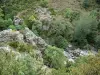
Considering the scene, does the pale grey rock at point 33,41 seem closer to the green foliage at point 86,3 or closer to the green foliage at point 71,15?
the green foliage at point 71,15

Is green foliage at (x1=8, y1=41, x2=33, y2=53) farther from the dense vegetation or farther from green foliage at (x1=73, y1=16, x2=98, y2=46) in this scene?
green foliage at (x1=73, y1=16, x2=98, y2=46)

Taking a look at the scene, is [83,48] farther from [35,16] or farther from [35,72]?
[35,72]

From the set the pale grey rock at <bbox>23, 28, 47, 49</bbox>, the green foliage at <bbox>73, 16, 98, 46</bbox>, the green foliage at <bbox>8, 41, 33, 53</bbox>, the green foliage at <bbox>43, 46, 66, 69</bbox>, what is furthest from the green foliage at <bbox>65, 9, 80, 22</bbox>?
the green foliage at <bbox>8, 41, 33, 53</bbox>

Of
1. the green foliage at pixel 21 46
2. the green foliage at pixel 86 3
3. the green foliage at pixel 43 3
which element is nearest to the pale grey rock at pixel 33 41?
the green foliage at pixel 21 46

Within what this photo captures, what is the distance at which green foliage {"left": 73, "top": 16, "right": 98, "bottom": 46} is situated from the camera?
27.5 meters

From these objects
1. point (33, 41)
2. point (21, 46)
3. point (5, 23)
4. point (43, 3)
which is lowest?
point (43, 3)

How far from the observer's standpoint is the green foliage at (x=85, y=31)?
2752cm

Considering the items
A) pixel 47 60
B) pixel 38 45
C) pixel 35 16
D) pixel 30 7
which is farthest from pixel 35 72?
pixel 30 7

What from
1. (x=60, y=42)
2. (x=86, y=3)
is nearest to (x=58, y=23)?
(x=60, y=42)

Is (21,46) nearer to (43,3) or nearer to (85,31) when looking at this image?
(85,31)

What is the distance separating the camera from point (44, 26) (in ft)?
88.6

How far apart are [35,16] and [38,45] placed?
24.2 feet

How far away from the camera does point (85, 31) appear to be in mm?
27656

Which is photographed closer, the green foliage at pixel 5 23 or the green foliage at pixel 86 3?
the green foliage at pixel 5 23
